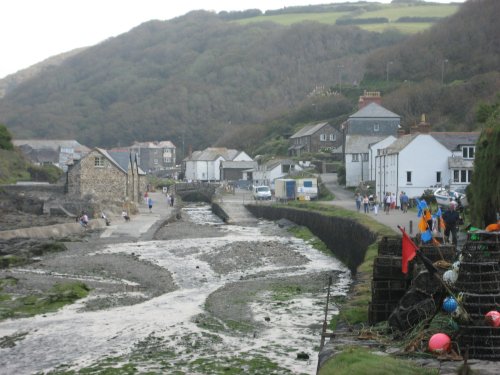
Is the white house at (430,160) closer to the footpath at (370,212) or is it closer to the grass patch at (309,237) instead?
the footpath at (370,212)

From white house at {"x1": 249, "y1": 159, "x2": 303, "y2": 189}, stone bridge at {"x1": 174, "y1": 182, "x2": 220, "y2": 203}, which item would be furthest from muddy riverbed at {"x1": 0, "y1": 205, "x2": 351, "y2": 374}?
stone bridge at {"x1": 174, "y1": 182, "x2": 220, "y2": 203}

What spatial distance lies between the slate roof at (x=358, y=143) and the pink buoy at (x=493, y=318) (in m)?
63.0

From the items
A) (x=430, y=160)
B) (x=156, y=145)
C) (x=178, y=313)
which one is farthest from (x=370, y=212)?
(x=156, y=145)

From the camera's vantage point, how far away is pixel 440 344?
1134 centimetres

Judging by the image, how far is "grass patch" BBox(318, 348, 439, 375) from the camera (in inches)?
407

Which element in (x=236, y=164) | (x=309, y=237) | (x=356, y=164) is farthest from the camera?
(x=236, y=164)

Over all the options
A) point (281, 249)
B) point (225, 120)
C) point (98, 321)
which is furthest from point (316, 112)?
point (98, 321)

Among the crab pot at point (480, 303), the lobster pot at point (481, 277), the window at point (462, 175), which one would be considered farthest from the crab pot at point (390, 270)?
the window at point (462, 175)

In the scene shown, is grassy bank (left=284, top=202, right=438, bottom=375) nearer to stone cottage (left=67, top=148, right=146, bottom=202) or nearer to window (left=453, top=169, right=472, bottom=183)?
window (left=453, top=169, right=472, bottom=183)

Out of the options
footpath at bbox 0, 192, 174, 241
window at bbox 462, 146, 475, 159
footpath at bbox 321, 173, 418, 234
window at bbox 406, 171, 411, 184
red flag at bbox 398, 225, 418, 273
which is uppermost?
window at bbox 462, 146, 475, 159

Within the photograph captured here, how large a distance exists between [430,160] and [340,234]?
17902 millimetres

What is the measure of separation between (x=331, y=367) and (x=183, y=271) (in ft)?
69.5

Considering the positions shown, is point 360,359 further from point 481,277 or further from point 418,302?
point 418,302

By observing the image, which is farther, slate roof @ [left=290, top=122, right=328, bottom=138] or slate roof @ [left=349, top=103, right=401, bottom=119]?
slate roof @ [left=290, top=122, right=328, bottom=138]
